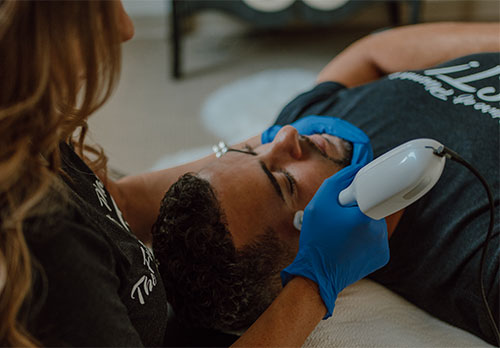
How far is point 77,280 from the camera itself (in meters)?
0.57

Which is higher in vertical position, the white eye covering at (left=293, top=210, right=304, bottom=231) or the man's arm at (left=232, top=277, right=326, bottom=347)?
the white eye covering at (left=293, top=210, right=304, bottom=231)

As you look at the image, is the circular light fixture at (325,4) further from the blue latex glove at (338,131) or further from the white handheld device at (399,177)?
the white handheld device at (399,177)

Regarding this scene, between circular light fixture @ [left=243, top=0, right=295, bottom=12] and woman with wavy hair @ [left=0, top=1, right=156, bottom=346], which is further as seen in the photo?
circular light fixture @ [left=243, top=0, right=295, bottom=12]

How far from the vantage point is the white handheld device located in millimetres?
704

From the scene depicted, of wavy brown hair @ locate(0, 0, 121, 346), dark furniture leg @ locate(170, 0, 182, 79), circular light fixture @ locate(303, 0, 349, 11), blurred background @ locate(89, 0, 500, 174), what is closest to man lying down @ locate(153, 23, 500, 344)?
wavy brown hair @ locate(0, 0, 121, 346)

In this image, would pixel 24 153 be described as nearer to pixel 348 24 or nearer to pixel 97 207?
pixel 97 207

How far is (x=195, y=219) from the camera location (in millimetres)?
900

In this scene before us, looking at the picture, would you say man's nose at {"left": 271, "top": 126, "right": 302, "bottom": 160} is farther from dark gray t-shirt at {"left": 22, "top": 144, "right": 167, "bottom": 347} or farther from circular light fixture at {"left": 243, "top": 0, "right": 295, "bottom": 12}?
circular light fixture at {"left": 243, "top": 0, "right": 295, "bottom": 12}

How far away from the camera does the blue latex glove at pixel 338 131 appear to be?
106cm

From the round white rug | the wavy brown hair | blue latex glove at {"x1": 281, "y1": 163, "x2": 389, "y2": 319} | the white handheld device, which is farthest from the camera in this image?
the round white rug

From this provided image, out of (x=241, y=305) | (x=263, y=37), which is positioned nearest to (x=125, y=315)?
(x=241, y=305)

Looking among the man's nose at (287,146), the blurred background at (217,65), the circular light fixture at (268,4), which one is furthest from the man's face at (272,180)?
the circular light fixture at (268,4)

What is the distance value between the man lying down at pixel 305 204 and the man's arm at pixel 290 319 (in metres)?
0.09

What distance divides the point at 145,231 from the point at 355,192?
498 millimetres
